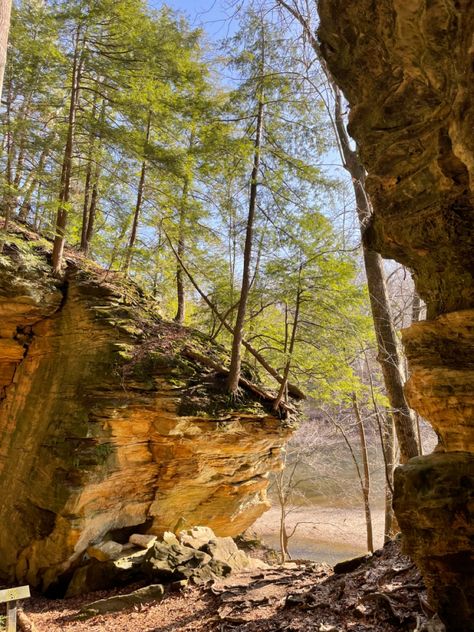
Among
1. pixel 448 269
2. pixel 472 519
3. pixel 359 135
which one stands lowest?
pixel 472 519

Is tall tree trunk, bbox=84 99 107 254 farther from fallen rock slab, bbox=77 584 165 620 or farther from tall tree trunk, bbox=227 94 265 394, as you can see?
fallen rock slab, bbox=77 584 165 620

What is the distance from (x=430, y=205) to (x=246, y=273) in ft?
16.7

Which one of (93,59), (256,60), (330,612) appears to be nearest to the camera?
(330,612)

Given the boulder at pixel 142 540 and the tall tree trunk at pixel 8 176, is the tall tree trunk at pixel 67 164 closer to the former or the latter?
the tall tree trunk at pixel 8 176

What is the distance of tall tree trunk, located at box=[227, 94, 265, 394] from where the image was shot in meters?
8.35

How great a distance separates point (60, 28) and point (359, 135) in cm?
870

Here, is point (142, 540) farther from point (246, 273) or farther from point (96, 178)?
point (96, 178)

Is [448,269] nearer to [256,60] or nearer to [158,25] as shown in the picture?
[256,60]

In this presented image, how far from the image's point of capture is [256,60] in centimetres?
842

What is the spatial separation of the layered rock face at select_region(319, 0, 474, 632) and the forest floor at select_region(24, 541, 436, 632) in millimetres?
824

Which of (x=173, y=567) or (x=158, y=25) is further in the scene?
(x=158, y=25)

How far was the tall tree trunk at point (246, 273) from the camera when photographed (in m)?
8.35

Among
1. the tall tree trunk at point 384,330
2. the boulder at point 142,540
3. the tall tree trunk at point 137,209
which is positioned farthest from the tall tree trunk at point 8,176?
the boulder at point 142,540

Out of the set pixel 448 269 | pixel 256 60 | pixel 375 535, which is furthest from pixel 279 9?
pixel 375 535
